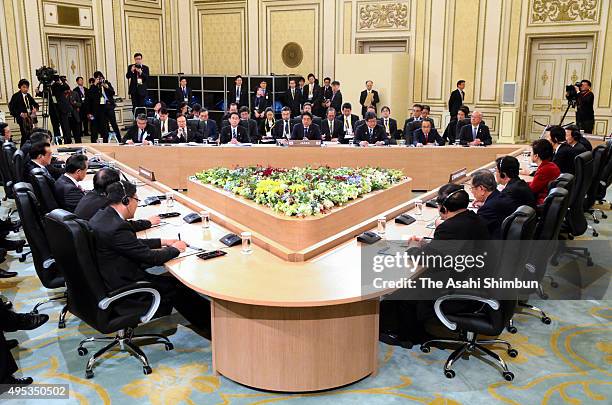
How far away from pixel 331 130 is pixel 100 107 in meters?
5.51

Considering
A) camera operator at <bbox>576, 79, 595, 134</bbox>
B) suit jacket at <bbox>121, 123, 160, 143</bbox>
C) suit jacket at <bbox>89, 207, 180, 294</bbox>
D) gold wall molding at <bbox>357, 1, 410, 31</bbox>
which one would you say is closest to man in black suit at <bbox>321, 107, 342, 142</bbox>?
suit jacket at <bbox>121, 123, 160, 143</bbox>

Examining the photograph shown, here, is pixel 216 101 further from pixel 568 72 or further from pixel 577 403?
pixel 577 403

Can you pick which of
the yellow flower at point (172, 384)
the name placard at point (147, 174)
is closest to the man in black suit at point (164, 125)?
the name placard at point (147, 174)

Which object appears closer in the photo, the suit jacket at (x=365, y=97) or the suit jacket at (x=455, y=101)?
the suit jacket at (x=455, y=101)

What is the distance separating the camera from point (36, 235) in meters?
4.31

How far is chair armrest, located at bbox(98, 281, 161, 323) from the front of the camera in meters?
3.59

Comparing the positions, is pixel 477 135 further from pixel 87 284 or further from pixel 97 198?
pixel 87 284

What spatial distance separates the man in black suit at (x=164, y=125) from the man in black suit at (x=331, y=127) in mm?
2331

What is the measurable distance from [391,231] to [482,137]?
4.67 metres

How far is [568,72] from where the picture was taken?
39.0 feet

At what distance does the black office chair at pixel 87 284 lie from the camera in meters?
3.51

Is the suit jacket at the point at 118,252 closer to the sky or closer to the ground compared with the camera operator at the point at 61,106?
closer to the ground

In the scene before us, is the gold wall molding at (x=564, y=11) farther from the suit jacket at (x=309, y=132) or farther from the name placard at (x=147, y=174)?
the name placard at (x=147, y=174)

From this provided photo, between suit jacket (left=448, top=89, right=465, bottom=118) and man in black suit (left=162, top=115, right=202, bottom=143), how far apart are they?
5306 millimetres
